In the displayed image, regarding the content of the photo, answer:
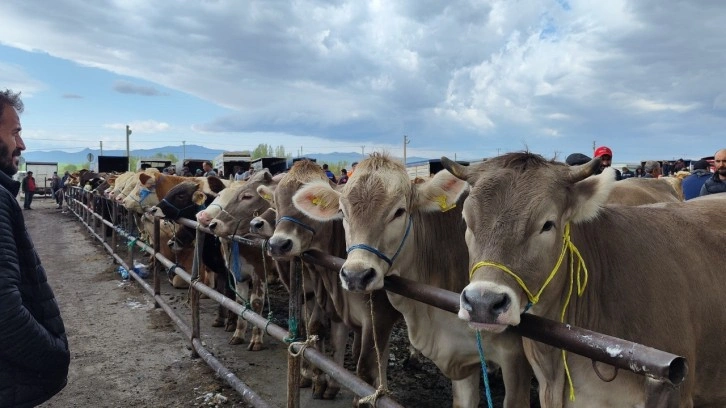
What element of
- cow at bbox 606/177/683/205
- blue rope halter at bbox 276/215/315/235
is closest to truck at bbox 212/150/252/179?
blue rope halter at bbox 276/215/315/235

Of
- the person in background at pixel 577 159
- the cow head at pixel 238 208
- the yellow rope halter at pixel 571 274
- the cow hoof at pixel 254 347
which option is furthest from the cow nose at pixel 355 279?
the person in background at pixel 577 159

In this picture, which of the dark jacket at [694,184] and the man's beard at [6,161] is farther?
the dark jacket at [694,184]

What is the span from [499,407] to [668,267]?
9.02 feet

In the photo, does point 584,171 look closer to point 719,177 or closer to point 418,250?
point 418,250

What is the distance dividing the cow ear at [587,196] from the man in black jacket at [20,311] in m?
2.52

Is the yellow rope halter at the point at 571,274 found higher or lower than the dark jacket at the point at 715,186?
lower

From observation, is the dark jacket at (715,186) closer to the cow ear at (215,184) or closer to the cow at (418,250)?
the cow at (418,250)

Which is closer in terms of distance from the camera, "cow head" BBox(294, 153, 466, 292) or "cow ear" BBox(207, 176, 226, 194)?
"cow head" BBox(294, 153, 466, 292)

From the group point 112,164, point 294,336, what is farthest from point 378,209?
point 112,164

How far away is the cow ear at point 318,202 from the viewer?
4016mm

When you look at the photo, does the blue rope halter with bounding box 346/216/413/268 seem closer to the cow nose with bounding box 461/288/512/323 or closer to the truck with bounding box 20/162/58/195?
the cow nose with bounding box 461/288/512/323

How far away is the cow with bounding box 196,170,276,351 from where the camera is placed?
598cm

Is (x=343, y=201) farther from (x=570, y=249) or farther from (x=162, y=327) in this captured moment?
(x=162, y=327)

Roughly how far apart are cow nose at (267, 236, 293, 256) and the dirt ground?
1587mm
